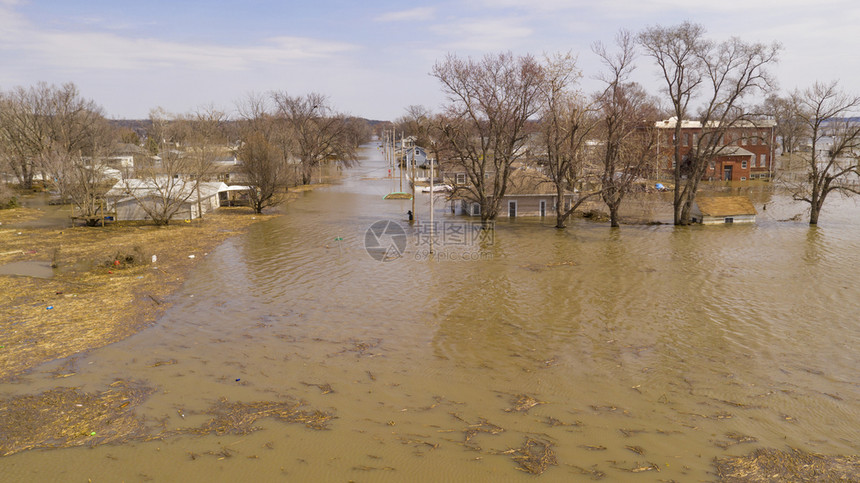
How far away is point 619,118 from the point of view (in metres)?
30.0

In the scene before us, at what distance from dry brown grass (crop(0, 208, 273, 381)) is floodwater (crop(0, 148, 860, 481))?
0.97 m

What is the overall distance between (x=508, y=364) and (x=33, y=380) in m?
10.5

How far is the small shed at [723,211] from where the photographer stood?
32.7m

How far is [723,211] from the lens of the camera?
32.8 m

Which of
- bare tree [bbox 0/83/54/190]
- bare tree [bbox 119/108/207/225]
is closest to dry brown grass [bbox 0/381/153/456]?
bare tree [bbox 119/108/207/225]

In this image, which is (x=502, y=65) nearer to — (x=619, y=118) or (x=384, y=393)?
(x=619, y=118)

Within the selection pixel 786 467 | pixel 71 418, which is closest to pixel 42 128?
pixel 71 418

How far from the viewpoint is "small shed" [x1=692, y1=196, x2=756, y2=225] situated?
107 ft

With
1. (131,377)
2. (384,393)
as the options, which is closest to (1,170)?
(131,377)

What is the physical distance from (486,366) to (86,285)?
1521 cm

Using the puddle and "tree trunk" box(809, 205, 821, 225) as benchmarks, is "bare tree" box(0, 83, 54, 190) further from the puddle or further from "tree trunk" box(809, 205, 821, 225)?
"tree trunk" box(809, 205, 821, 225)

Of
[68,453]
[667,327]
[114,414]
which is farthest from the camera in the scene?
[667,327]

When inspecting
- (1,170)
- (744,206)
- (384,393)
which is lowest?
(384,393)

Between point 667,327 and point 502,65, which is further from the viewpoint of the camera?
point 502,65
